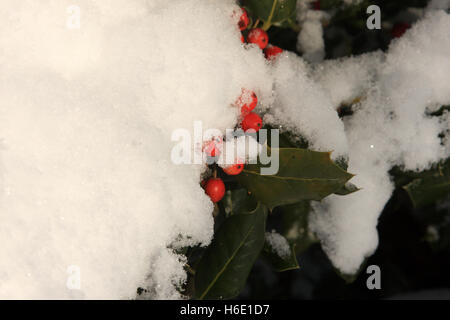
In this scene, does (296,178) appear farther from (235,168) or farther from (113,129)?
(113,129)

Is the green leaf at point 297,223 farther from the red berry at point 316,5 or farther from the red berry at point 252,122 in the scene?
the red berry at point 316,5

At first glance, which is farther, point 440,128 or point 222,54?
point 440,128

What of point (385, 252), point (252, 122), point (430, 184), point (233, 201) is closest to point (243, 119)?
point (252, 122)

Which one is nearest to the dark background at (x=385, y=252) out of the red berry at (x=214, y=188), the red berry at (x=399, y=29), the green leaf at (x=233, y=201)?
the red berry at (x=399, y=29)

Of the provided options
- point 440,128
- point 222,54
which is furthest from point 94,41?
point 440,128

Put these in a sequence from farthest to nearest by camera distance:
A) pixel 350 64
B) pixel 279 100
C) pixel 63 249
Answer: pixel 350 64, pixel 279 100, pixel 63 249
